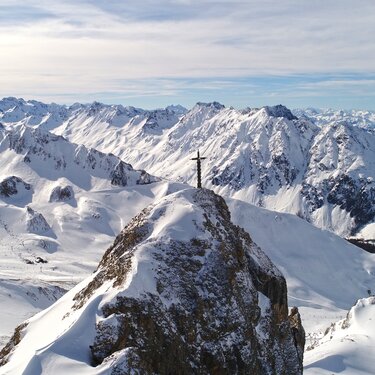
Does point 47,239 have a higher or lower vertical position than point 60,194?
lower

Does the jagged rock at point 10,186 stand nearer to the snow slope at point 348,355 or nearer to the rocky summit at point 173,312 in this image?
the snow slope at point 348,355

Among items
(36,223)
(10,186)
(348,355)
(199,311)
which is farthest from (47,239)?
(199,311)

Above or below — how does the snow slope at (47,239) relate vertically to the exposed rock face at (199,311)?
below

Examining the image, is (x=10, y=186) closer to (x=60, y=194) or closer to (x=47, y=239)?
(x=60, y=194)

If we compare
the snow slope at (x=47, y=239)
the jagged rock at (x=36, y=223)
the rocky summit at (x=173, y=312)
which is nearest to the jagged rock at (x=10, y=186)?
the snow slope at (x=47, y=239)

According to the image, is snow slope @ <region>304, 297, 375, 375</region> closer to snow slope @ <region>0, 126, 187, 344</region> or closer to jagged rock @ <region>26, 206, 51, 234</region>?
snow slope @ <region>0, 126, 187, 344</region>

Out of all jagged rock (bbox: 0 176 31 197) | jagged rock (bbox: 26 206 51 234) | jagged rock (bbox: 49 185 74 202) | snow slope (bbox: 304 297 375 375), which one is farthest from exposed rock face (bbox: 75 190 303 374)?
jagged rock (bbox: 49 185 74 202)
